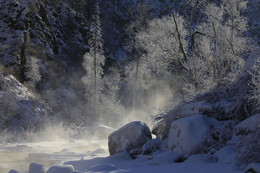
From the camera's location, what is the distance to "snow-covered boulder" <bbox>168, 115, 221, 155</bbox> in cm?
556

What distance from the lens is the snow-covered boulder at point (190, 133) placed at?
5562 millimetres

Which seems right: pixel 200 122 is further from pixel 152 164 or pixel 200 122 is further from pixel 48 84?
pixel 48 84

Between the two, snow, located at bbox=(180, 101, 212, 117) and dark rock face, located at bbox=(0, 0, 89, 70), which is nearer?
snow, located at bbox=(180, 101, 212, 117)

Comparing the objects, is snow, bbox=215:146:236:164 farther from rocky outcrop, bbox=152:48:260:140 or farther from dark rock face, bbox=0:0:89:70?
dark rock face, bbox=0:0:89:70

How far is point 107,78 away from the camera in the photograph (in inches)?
1236

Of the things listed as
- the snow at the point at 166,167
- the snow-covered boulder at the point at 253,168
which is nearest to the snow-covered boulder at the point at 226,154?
the snow at the point at 166,167

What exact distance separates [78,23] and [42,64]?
12.1 meters

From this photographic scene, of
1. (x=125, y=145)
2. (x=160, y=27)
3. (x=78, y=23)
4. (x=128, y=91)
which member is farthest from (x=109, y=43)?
(x=125, y=145)

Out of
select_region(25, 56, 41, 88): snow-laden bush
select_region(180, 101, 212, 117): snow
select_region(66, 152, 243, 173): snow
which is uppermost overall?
select_region(25, 56, 41, 88): snow-laden bush

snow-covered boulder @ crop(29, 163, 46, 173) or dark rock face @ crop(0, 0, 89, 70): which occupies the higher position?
dark rock face @ crop(0, 0, 89, 70)

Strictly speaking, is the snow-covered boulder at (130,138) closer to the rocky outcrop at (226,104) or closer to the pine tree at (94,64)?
the rocky outcrop at (226,104)

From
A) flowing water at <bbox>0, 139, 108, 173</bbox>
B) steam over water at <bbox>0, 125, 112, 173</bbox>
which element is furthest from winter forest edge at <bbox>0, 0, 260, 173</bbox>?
flowing water at <bbox>0, 139, 108, 173</bbox>

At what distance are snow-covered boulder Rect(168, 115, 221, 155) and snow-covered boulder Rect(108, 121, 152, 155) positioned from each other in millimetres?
1087

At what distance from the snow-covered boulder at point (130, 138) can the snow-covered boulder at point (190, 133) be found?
1087 mm
